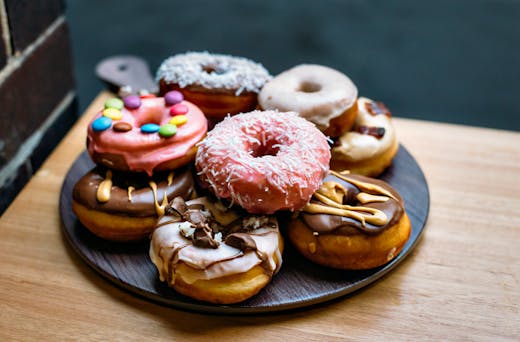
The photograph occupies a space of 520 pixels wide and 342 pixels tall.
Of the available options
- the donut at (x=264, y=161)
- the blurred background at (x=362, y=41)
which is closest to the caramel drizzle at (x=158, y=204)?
the donut at (x=264, y=161)

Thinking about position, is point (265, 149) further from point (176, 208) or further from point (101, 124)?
point (101, 124)

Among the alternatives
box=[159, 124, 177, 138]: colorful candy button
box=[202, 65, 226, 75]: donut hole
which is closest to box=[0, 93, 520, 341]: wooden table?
box=[159, 124, 177, 138]: colorful candy button

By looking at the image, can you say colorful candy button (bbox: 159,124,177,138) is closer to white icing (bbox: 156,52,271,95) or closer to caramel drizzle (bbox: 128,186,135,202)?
caramel drizzle (bbox: 128,186,135,202)

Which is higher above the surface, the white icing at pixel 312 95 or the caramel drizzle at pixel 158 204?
the white icing at pixel 312 95

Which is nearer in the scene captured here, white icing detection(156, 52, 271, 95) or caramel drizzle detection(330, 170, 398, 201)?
caramel drizzle detection(330, 170, 398, 201)

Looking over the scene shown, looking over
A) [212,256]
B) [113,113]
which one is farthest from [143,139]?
[212,256]

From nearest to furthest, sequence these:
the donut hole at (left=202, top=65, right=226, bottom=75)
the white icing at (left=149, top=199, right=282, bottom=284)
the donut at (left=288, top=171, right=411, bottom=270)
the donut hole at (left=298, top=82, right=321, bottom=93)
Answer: the white icing at (left=149, top=199, right=282, bottom=284), the donut at (left=288, top=171, right=411, bottom=270), the donut hole at (left=298, top=82, right=321, bottom=93), the donut hole at (left=202, top=65, right=226, bottom=75)

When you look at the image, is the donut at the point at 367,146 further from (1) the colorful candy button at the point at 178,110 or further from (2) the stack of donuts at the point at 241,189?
(1) the colorful candy button at the point at 178,110
